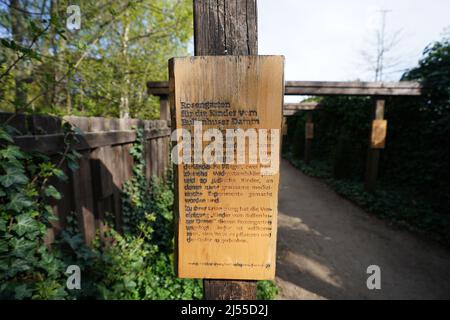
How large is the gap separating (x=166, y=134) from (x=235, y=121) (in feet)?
15.0

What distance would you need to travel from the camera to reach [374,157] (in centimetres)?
632

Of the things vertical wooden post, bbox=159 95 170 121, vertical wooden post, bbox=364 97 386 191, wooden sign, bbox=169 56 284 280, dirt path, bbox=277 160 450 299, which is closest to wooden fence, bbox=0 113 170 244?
wooden sign, bbox=169 56 284 280

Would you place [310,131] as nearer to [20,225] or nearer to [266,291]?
[266,291]

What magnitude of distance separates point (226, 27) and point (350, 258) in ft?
14.0

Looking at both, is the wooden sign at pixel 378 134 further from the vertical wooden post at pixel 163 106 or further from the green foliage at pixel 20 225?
the green foliage at pixel 20 225

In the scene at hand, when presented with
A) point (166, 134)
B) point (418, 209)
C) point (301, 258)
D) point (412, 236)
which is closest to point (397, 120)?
point (418, 209)

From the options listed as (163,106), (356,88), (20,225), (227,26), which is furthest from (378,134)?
(20,225)

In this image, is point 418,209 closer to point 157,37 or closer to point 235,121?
point 235,121

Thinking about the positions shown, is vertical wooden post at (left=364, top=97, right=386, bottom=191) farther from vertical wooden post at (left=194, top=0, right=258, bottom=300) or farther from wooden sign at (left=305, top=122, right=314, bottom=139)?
vertical wooden post at (left=194, top=0, right=258, bottom=300)

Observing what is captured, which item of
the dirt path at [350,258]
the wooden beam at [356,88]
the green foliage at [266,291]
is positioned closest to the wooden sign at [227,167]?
the green foliage at [266,291]

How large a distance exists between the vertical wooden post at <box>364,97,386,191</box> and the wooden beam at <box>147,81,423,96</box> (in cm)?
38

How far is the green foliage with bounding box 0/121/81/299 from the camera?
128 cm

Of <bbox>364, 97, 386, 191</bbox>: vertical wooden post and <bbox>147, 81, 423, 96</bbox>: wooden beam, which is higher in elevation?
<bbox>147, 81, 423, 96</bbox>: wooden beam

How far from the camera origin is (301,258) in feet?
13.0
